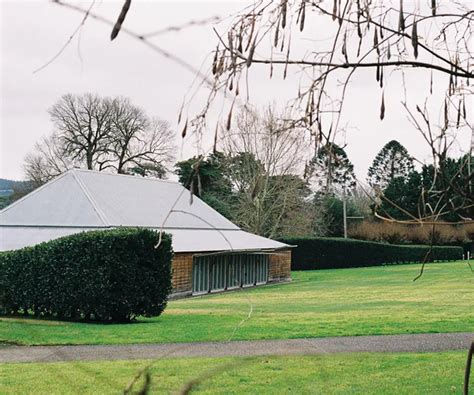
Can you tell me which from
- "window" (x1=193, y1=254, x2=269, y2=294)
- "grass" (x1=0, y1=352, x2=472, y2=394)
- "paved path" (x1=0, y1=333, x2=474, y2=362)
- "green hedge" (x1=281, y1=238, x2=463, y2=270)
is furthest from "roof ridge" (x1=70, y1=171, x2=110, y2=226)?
"green hedge" (x1=281, y1=238, x2=463, y2=270)

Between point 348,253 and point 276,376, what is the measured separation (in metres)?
40.4

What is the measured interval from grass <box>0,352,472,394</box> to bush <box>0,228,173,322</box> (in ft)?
19.5

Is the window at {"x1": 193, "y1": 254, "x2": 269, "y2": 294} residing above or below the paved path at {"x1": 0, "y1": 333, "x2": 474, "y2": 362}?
above

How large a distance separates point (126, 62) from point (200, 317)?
52.6ft

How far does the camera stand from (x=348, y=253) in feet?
160

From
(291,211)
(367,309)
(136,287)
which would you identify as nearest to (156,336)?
(136,287)

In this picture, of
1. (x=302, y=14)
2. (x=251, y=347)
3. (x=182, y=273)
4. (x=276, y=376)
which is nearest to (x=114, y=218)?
(x=182, y=273)

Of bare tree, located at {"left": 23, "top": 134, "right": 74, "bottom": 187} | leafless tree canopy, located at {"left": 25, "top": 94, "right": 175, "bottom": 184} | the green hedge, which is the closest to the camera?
leafless tree canopy, located at {"left": 25, "top": 94, "right": 175, "bottom": 184}

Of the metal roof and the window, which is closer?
the metal roof

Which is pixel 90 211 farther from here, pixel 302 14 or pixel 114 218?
pixel 302 14

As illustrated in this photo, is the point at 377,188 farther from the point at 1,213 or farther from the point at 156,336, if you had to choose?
the point at 1,213

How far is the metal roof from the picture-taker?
2742 cm

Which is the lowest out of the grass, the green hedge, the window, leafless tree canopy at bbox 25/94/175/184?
the grass

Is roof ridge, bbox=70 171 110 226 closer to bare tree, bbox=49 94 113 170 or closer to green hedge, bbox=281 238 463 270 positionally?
bare tree, bbox=49 94 113 170
